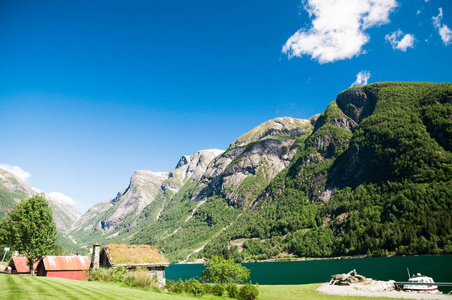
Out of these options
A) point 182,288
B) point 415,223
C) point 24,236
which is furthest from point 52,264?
point 415,223

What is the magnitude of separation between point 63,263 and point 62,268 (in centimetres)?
131

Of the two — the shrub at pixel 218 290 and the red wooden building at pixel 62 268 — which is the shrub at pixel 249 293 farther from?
the red wooden building at pixel 62 268

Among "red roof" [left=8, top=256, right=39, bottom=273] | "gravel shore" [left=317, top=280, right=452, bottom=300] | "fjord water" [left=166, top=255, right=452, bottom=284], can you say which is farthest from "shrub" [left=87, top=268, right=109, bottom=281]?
"fjord water" [left=166, top=255, right=452, bottom=284]

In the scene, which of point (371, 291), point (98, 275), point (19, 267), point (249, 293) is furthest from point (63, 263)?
point (371, 291)

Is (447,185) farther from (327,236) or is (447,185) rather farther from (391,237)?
(327,236)

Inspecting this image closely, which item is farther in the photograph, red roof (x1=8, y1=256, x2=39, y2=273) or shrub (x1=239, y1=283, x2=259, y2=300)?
red roof (x1=8, y1=256, x2=39, y2=273)

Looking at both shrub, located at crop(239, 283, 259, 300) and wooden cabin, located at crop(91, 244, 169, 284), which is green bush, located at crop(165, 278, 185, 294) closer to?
shrub, located at crop(239, 283, 259, 300)

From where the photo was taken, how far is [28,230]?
4316 cm

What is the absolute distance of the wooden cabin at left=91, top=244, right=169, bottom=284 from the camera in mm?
39803

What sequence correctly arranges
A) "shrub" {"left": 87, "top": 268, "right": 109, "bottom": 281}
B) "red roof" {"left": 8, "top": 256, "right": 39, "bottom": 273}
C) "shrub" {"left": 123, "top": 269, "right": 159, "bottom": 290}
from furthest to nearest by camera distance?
"red roof" {"left": 8, "top": 256, "right": 39, "bottom": 273} → "shrub" {"left": 87, "top": 268, "right": 109, "bottom": 281} → "shrub" {"left": 123, "top": 269, "right": 159, "bottom": 290}

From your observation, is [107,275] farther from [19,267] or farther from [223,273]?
[19,267]

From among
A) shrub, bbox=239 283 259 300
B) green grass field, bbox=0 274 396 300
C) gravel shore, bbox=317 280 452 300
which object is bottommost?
gravel shore, bbox=317 280 452 300

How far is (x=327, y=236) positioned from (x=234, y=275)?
7083 inches

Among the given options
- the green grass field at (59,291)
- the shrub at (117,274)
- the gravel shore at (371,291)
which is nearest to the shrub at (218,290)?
A: the green grass field at (59,291)
